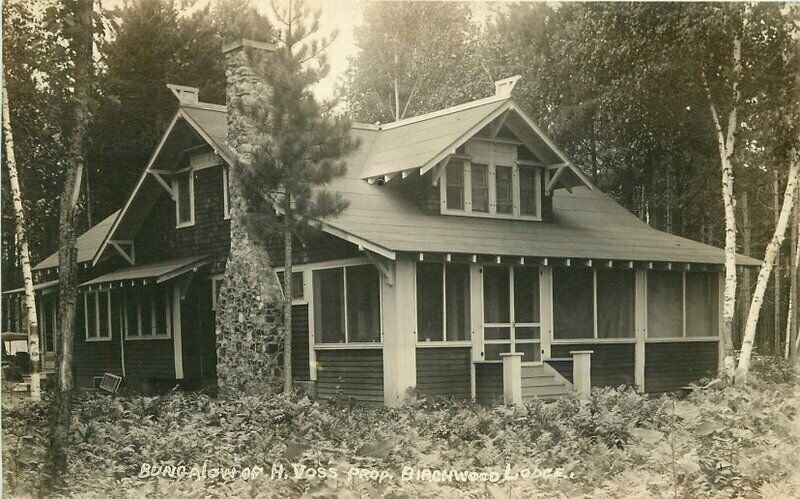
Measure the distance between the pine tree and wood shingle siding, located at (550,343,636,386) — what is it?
500cm

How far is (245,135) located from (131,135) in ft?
5.86

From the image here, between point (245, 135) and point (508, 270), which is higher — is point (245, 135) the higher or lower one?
the higher one

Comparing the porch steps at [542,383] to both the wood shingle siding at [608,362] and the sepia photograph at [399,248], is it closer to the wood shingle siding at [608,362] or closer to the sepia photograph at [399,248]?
the sepia photograph at [399,248]

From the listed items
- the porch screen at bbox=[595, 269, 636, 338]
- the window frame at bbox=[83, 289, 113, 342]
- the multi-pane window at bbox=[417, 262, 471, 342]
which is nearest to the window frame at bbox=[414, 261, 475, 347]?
the multi-pane window at bbox=[417, 262, 471, 342]

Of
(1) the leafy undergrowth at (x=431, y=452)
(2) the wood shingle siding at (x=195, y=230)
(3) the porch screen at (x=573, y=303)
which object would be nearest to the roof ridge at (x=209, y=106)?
(2) the wood shingle siding at (x=195, y=230)

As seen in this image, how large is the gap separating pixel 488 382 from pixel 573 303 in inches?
89.9

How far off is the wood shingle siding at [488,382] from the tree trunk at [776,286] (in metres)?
4.05

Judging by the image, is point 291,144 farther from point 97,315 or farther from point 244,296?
point 97,315

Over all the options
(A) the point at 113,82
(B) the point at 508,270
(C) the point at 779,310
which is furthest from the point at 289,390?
(C) the point at 779,310

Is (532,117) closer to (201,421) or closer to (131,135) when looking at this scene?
(131,135)

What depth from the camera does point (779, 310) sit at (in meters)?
13.7

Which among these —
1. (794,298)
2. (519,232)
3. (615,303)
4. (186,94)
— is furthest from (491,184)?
(186,94)

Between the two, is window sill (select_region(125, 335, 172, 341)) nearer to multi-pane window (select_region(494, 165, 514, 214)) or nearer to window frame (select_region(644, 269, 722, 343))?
multi-pane window (select_region(494, 165, 514, 214))

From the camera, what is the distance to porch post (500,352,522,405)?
44.2 feet
